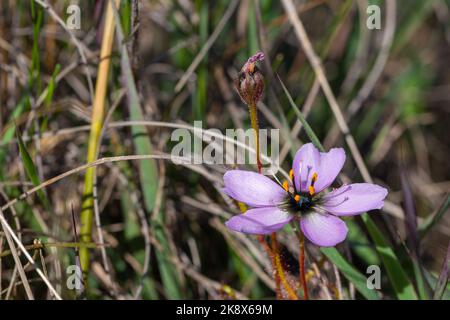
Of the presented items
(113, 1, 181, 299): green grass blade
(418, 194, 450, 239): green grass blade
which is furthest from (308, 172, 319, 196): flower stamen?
(113, 1, 181, 299): green grass blade

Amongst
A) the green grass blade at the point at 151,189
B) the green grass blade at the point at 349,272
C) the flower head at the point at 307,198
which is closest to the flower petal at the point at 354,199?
the flower head at the point at 307,198

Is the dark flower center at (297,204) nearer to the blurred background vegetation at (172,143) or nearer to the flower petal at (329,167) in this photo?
the flower petal at (329,167)

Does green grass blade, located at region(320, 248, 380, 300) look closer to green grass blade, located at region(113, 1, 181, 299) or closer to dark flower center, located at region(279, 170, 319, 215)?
dark flower center, located at region(279, 170, 319, 215)

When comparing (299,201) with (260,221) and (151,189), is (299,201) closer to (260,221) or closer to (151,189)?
(260,221)

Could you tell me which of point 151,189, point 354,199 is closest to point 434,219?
point 354,199

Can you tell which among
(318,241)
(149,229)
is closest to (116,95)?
(149,229)

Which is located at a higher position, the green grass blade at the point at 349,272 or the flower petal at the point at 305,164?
the flower petal at the point at 305,164
